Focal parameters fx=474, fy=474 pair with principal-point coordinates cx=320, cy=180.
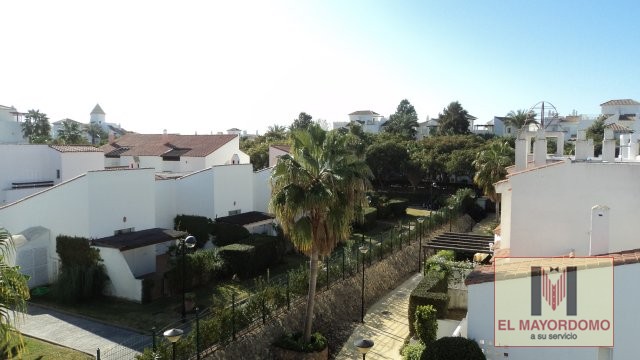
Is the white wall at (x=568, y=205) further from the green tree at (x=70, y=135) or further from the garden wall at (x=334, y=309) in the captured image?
the green tree at (x=70, y=135)

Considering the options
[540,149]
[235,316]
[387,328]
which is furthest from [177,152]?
[540,149]

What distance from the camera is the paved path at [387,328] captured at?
16.5 meters

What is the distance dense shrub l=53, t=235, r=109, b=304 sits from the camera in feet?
66.2

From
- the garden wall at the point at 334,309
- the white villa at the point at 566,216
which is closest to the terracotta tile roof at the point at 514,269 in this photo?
the white villa at the point at 566,216

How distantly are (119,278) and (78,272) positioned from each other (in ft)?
5.49

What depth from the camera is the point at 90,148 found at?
3675 centimetres

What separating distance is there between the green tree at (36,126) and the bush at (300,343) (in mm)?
70891

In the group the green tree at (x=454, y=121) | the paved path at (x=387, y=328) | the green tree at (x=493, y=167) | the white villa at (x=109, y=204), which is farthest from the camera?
the green tree at (x=454, y=121)

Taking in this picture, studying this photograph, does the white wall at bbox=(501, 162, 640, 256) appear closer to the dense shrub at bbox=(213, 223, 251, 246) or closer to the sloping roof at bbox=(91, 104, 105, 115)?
the dense shrub at bbox=(213, 223, 251, 246)

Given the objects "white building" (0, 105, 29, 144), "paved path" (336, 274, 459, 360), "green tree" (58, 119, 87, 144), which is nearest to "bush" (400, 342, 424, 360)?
"paved path" (336, 274, 459, 360)

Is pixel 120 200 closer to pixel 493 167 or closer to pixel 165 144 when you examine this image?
pixel 165 144

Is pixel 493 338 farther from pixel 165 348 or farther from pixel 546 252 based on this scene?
pixel 165 348

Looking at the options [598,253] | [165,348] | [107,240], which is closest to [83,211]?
[107,240]

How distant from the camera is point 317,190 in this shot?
1445 cm
